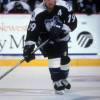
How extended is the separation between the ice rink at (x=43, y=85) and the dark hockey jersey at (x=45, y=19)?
684 mm

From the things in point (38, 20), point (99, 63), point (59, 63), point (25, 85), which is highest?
point (38, 20)

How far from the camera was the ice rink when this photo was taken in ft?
22.1

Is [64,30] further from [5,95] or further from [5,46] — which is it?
[5,46]

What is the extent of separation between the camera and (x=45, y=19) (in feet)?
21.9

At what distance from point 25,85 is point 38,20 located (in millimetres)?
1394

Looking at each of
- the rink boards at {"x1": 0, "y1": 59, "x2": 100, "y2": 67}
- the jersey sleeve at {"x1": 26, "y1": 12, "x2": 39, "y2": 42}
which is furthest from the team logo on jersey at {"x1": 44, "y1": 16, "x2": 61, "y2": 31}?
the rink boards at {"x1": 0, "y1": 59, "x2": 100, "y2": 67}

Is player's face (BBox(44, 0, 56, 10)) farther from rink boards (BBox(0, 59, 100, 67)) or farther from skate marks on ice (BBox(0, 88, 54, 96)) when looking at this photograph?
rink boards (BBox(0, 59, 100, 67))

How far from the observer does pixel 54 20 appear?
666 cm

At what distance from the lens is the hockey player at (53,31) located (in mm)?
6660

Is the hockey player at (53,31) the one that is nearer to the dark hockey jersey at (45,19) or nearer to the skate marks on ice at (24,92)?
the dark hockey jersey at (45,19)

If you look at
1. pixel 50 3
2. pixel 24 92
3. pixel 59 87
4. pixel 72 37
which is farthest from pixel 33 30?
pixel 72 37

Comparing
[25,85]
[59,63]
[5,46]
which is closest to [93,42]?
[5,46]

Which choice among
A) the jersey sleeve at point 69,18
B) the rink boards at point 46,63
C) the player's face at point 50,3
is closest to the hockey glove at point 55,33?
the jersey sleeve at point 69,18

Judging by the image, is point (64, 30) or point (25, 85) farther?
point (25, 85)
